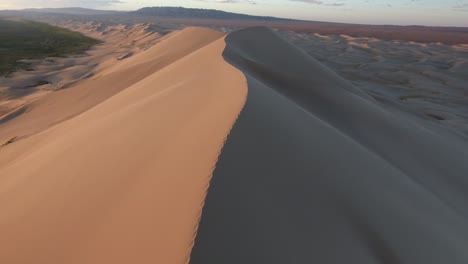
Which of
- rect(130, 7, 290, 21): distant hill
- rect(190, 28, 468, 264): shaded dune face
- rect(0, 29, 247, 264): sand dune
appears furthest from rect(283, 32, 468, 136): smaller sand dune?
rect(130, 7, 290, 21): distant hill

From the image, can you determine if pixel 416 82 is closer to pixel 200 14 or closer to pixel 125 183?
pixel 125 183

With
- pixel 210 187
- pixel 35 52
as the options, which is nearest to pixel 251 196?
pixel 210 187

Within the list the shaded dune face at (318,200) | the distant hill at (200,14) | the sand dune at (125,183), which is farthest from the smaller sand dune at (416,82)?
the distant hill at (200,14)

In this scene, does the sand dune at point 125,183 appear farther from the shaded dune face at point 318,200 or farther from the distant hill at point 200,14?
the distant hill at point 200,14

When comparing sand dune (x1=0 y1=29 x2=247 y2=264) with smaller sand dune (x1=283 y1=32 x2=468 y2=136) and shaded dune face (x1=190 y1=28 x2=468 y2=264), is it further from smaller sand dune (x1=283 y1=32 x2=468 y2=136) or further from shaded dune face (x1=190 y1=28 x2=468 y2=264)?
smaller sand dune (x1=283 y1=32 x2=468 y2=136)

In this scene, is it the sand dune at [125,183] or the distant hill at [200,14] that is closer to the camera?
the sand dune at [125,183]

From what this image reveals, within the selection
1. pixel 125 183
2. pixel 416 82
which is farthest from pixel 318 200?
pixel 416 82

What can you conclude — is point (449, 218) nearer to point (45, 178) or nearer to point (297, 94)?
point (297, 94)
